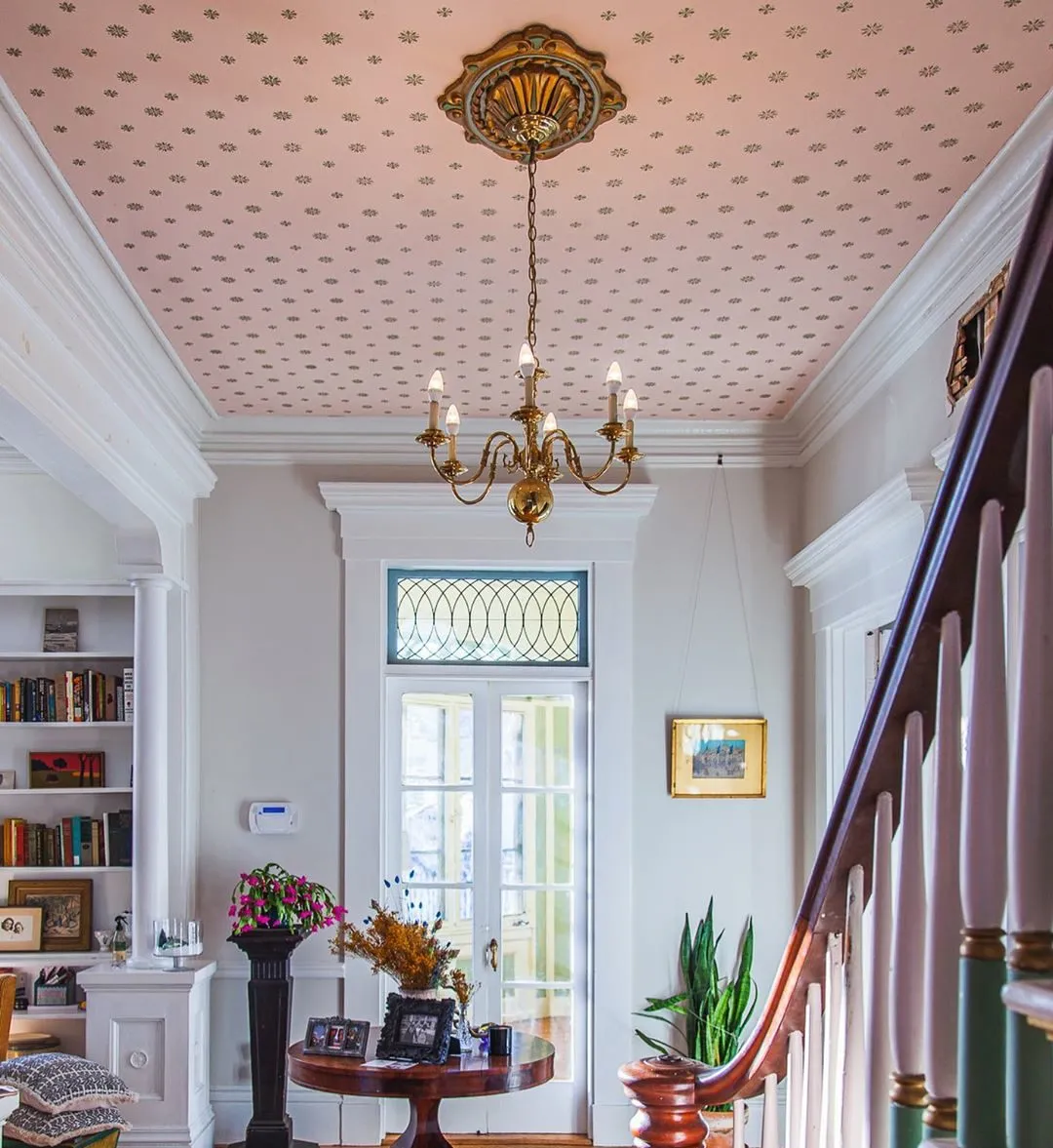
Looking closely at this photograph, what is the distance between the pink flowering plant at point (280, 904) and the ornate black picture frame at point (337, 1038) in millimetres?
694

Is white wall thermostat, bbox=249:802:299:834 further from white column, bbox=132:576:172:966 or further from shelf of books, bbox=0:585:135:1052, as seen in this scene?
shelf of books, bbox=0:585:135:1052

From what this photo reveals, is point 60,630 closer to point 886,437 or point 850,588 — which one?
point 850,588

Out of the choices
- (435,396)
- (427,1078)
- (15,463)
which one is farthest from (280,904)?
(435,396)

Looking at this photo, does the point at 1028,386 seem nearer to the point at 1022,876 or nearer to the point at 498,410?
the point at 1022,876

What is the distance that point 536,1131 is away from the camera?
5.75 meters

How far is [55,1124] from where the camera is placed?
4320mm

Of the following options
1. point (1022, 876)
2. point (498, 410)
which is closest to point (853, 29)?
point (1022, 876)

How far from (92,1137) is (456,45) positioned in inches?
147

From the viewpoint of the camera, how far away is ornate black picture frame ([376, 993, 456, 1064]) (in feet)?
14.5

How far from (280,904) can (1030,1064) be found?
4.73 m

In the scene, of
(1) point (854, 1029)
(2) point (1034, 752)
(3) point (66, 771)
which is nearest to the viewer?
(2) point (1034, 752)

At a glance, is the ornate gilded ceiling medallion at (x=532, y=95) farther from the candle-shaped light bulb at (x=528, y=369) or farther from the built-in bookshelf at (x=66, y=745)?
the built-in bookshelf at (x=66, y=745)

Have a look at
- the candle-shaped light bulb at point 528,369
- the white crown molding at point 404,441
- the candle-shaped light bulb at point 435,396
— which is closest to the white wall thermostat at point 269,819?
the white crown molding at point 404,441

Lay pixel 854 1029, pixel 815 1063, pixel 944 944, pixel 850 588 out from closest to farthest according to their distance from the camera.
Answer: pixel 944 944, pixel 854 1029, pixel 815 1063, pixel 850 588
